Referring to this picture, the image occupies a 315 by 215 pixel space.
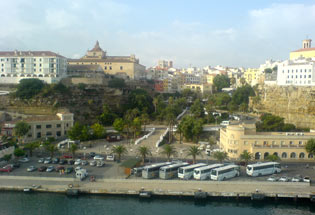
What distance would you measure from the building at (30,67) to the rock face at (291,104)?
136 feet

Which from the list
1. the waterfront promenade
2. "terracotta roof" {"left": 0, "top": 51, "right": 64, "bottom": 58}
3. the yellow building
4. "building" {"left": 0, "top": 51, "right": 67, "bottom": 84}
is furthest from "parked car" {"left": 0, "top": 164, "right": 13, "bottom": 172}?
the yellow building

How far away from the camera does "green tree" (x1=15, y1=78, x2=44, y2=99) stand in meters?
51.2

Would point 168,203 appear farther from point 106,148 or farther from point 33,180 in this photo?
point 106,148

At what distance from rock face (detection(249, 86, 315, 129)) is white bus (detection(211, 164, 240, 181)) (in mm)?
28868

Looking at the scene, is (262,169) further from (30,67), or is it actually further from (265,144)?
(30,67)

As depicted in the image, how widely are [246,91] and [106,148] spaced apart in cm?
4228

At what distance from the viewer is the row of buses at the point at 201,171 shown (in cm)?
2458

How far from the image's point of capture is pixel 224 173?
2461 cm

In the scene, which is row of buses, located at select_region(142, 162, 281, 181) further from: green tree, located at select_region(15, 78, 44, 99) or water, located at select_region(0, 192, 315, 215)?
green tree, located at select_region(15, 78, 44, 99)

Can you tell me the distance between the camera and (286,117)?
53.2 meters

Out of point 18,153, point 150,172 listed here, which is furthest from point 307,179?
point 18,153

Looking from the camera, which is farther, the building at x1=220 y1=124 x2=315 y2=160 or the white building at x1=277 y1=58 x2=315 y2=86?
the white building at x1=277 y1=58 x2=315 y2=86

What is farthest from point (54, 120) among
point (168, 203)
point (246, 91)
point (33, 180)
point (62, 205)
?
point (246, 91)

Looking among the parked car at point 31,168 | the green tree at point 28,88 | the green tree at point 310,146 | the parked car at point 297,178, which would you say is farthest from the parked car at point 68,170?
the green tree at point 28,88
